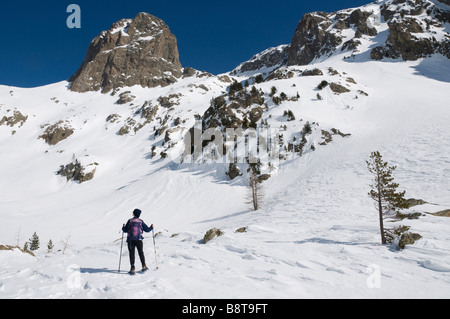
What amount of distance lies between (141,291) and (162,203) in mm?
31370

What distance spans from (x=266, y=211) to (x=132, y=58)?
5977 inches

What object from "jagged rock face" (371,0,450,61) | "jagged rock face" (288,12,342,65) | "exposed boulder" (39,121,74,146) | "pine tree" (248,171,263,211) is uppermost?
"jagged rock face" (288,12,342,65)

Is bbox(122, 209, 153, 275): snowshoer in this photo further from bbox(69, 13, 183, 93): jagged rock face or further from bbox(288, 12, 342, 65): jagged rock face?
bbox(69, 13, 183, 93): jagged rock face

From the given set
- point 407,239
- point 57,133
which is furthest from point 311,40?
point 407,239

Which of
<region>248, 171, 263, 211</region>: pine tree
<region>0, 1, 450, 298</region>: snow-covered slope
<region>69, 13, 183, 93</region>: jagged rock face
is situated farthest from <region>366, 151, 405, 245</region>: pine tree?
<region>69, 13, 183, 93</region>: jagged rock face

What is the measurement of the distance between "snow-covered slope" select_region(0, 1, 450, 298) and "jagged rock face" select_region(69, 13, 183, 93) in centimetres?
4221

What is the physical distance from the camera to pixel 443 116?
35.6 metres

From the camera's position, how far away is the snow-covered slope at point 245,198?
712 centimetres

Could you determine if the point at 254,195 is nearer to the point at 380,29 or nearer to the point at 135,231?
the point at 135,231

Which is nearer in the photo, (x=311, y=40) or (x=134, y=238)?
(x=134, y=238)

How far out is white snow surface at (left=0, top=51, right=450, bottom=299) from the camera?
6.92 m

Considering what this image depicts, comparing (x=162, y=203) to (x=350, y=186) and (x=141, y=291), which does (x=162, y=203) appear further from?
(x=141, y=291)

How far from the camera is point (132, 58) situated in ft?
474

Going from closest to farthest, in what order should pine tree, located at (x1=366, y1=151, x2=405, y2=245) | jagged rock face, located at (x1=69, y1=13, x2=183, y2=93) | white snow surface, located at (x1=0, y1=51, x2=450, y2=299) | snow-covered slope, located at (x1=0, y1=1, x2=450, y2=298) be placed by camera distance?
white snow surface, located at (x1=0, y1=51, x2=450, y2=299)
snow-covered slope, located at (x1=0, y1=1, x2=450, y2=298)
pine tree, located at (x1=366, y1=151, x2=405, y2=245)
jagged rock face, located at (x1=69, y1=13, x2=183, y2=93)
